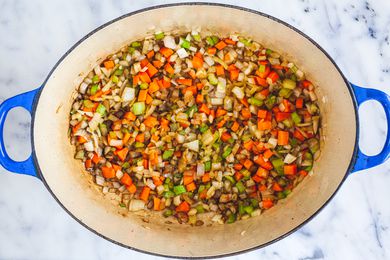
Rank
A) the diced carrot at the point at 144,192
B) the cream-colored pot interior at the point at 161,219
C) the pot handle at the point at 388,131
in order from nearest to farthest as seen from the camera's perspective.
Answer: the pot handle at the point at 388,131
the cream-colored pot interior at the point at 161,219
the diced carrot at the point at 144,192

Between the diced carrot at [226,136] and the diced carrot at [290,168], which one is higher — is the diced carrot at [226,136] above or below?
above

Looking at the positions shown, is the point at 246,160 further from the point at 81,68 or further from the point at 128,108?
the point at 81,68

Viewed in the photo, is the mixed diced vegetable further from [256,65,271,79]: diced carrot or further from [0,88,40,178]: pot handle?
[0,88,40,178]: pot handle

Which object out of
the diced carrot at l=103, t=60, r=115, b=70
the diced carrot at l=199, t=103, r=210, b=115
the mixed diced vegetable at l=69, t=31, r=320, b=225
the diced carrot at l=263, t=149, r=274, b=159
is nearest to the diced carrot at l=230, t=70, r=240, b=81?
the mixed diced vegetable at l=69, t=31, r=320, b=225

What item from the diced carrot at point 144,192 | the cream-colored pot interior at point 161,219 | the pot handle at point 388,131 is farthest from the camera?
the diced carrot at point 144,192

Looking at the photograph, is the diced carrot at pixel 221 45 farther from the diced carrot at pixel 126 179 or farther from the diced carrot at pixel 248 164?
the diced carrot at pixel 126 179

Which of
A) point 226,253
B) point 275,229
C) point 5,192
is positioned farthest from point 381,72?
point 5,192

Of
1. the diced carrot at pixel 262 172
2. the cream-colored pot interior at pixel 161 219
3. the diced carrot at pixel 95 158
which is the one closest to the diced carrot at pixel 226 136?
the diced carrot at pixel 262 172
